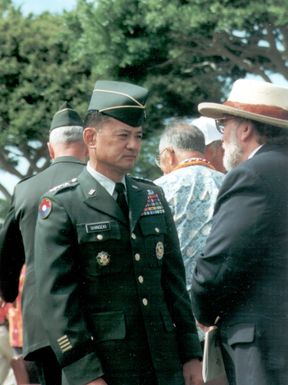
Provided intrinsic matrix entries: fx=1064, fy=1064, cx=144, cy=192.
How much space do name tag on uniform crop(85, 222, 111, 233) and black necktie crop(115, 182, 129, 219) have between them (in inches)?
5.0

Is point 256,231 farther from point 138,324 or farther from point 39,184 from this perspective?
point 39,184

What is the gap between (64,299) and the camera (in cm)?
365

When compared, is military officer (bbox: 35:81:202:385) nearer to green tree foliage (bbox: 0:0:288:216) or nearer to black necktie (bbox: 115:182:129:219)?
black necktie (bbox: 115:182:129:219)

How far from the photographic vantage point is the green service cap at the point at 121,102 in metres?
3.96

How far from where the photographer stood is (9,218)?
4.77 m

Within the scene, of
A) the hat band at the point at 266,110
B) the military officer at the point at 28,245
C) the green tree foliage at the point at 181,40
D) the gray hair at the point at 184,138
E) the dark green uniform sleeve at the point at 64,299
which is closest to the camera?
the dark green uniform sleeve at the point at 64,299

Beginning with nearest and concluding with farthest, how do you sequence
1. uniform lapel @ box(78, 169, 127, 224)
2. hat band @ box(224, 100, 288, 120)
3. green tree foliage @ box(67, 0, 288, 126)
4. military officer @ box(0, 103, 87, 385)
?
uniform lapel @ box(78, 169, 127, 224) → hat band @ box(224, 100, 288, 120) → military officer @ box(0, 103, 87, 385) → green tree foliage @ box(67, 0, 288, 126)

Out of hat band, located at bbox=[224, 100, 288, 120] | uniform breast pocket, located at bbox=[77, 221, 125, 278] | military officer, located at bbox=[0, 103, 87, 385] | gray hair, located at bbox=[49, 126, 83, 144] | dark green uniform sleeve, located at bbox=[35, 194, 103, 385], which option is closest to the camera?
dark green uniform sleeve, located at bbox=[35, 194, 103, 385]

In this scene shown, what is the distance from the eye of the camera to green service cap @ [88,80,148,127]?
13.0 ft

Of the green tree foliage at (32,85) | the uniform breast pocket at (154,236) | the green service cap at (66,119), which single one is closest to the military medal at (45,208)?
the uniform breast pocket at (154,236)

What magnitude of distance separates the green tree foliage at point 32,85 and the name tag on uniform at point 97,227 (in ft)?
76.6

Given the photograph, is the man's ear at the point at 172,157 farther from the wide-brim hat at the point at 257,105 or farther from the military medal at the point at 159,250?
the military medal at the point at 159,250

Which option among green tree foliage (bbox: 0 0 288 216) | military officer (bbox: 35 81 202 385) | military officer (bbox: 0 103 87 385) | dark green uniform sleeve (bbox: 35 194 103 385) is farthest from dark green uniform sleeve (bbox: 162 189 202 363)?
green tree foliage (bbox: 0 0 288 216)

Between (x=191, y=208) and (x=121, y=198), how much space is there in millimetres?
1143
